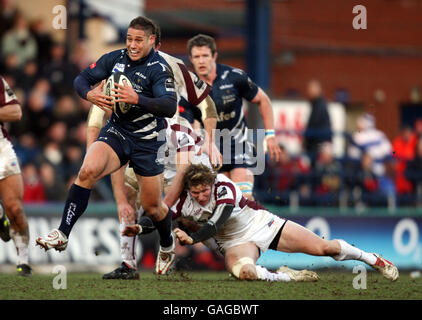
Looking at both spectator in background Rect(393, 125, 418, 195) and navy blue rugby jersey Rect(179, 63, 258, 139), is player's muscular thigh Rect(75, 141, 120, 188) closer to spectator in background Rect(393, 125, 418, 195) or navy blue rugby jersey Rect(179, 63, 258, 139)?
navy blue rugby jersey Rect(179, 63, 258, 139)

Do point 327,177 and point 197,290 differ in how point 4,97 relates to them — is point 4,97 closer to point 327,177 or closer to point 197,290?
Answer: point 197,290

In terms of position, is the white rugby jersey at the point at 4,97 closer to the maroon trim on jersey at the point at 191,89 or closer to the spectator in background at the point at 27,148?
the maroon trim on jersey at the point at 191,89

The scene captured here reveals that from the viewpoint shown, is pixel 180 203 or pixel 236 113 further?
pixel 236 113

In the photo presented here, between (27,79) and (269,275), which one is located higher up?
(27,79)

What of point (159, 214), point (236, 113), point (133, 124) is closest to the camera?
point (133, 124)

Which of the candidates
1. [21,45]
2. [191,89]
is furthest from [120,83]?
[21,45]

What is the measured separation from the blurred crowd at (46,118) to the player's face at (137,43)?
6664 millimetres

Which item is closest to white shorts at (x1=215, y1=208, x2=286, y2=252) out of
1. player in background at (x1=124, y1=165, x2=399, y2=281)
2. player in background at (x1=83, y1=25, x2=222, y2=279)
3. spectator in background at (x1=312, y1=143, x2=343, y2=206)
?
player in background at (x1=124, y1=165, x2=399, y2=281)

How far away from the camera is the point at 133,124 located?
7.85 m

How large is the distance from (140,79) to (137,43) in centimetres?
34

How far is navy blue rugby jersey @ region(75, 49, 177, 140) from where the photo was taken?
7719 mm
